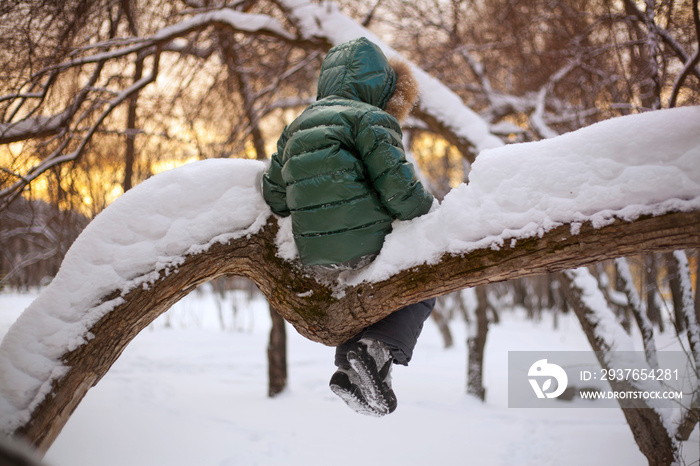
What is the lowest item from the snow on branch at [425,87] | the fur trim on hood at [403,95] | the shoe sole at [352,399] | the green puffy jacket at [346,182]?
the shoe sole at [352,399]

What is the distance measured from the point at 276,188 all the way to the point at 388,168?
1.77 feet

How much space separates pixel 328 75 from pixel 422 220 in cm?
86

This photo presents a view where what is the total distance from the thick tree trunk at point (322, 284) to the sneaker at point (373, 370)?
0.35 feet

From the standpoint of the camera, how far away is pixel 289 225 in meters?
1.97

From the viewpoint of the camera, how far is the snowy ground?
288cm

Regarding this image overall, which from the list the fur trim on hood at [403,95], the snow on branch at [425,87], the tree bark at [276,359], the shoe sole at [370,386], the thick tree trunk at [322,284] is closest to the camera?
the thick tree trunk at [322,284]

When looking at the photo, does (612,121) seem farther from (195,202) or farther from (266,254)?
(195,202)

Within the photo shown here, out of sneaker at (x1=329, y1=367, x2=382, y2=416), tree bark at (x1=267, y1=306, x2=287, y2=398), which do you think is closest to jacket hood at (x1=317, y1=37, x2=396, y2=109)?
sneaker at (x1=329, y1=367, x2=382, y2=416)

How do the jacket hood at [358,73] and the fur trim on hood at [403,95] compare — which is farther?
the fur trim on hood at [403,95]

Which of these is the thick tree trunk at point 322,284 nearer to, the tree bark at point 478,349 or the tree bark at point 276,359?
the tree bark at point 276,359

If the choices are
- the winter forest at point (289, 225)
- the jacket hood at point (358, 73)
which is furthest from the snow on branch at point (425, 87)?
the jacket hood at point (358, 73)

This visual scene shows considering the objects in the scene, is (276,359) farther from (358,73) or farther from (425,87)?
(358,73)

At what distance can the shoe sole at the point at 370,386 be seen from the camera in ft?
6.24

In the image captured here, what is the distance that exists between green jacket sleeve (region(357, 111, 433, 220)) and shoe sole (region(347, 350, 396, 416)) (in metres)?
0.67
